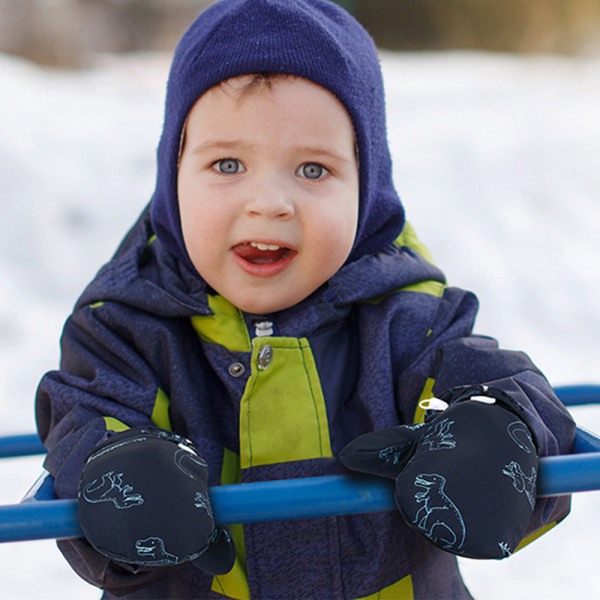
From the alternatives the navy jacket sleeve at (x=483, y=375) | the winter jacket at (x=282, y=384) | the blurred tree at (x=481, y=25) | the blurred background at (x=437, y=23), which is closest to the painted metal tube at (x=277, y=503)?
the navy jacket sleeve at (x=483, y=375)

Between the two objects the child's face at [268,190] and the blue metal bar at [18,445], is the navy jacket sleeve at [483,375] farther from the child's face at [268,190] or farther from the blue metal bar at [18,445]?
the blue metal bar at [18,445]

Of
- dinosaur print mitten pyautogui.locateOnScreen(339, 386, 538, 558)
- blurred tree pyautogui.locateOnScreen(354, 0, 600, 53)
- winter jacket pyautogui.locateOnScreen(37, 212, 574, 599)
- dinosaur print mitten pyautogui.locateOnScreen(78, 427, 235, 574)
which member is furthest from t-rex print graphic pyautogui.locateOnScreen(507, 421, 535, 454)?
blurred tree pyautogui.locateOnScreen(354, 0, 600, 53)

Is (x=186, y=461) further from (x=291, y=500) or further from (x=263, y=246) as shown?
(x=263, y=246)

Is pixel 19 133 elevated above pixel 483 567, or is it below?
above

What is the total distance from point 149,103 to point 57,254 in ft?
4.01

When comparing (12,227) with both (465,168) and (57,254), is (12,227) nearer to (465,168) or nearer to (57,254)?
(57,254)

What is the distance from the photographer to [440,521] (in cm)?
78

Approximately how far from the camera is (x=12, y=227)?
2652mm

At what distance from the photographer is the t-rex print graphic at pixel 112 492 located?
0.78 metres

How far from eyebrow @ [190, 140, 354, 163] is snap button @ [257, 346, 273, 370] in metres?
0.22

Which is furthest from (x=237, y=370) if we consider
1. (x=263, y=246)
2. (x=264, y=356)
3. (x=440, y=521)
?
(x=440, y=521)

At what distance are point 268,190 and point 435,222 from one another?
6.28 ft

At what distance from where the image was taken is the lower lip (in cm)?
103

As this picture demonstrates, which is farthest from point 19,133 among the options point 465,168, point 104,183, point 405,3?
point 405,3
